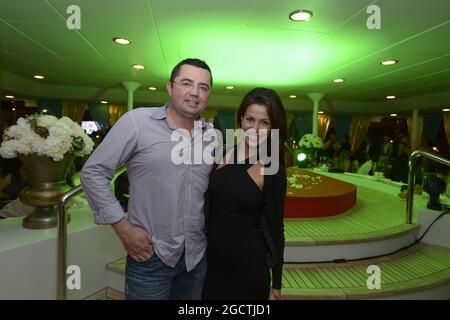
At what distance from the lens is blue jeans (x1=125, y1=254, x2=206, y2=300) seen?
136cm

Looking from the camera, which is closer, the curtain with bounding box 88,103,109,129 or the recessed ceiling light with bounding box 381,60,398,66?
the recessed ceiling light with bounding box 381,60,398,66

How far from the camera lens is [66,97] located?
8.81 meters

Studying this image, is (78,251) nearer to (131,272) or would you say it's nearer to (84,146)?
(84,146)

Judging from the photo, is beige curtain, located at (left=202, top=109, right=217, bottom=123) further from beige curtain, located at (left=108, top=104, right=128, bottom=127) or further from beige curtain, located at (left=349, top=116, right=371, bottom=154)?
beige curtain, located at (left=349, top=116, right=371, bottom=154)

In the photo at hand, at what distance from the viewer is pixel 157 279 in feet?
4.49

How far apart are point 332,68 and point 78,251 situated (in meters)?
4.76

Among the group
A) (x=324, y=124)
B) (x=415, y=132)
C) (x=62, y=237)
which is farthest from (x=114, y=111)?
(x=415, y=132)

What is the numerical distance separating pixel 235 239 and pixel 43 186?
136 cm

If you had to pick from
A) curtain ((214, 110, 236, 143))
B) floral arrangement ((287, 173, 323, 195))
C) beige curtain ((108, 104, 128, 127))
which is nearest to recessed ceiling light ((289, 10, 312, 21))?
floral arrangement ((287, 173, 323, 195))

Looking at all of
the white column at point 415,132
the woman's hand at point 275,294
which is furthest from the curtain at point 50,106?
the white column at point 415,132

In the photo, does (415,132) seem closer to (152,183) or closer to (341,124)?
(341,124)

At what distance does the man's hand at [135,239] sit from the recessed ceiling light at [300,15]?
2.58 metres

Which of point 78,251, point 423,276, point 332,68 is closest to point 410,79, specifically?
point 332,68
